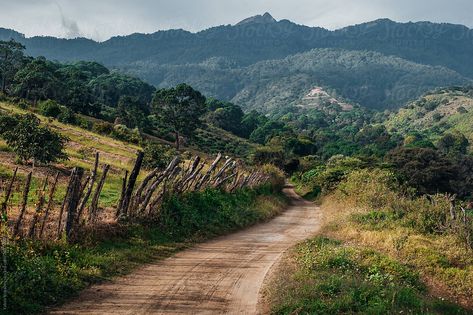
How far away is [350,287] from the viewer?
371 inches

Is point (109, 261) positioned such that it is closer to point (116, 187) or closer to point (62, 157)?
point (116, 187)

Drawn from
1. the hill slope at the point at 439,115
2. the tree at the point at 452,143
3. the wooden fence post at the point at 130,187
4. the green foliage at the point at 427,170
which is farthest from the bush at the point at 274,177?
the hill slope at the point at 439,115

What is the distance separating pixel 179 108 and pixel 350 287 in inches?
2448

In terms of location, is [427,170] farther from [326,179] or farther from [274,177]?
[274,177]

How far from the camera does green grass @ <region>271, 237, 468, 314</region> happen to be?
8.43m

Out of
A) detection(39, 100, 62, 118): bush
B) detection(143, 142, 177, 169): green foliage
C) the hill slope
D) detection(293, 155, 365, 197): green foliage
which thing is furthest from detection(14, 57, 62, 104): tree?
the hill slope

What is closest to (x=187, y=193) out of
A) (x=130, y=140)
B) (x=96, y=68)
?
(x=130, y=140)

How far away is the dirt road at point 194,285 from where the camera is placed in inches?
332

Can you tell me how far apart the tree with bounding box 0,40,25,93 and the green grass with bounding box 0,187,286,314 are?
63989mm

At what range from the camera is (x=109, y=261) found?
34.8 ft

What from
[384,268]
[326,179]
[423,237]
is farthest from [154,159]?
[384,268]

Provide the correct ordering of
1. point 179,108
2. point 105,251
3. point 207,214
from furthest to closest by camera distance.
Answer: point 179,108
point 207,214
point 105,251

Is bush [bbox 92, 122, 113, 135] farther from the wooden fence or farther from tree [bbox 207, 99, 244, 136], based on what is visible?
tree [bbox 207, 99, 244, 136]

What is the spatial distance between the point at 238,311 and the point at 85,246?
14.1ft
